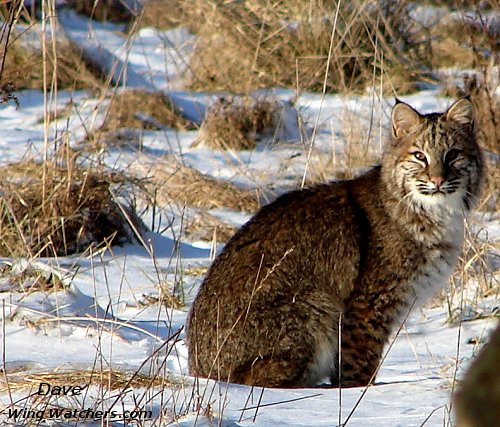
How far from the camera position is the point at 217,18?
11.3 m

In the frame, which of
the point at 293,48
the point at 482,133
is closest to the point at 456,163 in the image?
the point at 482,133

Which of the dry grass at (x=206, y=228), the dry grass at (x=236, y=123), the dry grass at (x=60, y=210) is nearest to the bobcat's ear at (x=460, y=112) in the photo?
the dry grass at (x=60, y=210)

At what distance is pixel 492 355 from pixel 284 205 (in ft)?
11.3

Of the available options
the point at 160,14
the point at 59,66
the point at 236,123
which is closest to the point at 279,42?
the point at 236,123

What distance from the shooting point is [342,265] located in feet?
15.2

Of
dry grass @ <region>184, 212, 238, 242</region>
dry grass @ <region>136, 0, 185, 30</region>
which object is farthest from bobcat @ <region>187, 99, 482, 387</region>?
dry grass @ <region>136, 0, 185, 30</region>

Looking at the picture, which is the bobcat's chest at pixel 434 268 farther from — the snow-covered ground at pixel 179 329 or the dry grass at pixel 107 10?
the dry grass at pixel 107 10

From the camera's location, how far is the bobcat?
4320 mm

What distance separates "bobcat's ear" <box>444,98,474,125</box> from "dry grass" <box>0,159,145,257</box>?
83.6 inches

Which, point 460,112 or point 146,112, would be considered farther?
point 146,112

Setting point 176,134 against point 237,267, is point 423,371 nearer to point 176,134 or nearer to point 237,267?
point 237,267

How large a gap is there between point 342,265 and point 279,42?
22.3 feet

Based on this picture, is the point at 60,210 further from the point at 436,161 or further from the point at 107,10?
the point at 107,10

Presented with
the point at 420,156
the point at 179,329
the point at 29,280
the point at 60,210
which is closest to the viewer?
the point at 179,329
